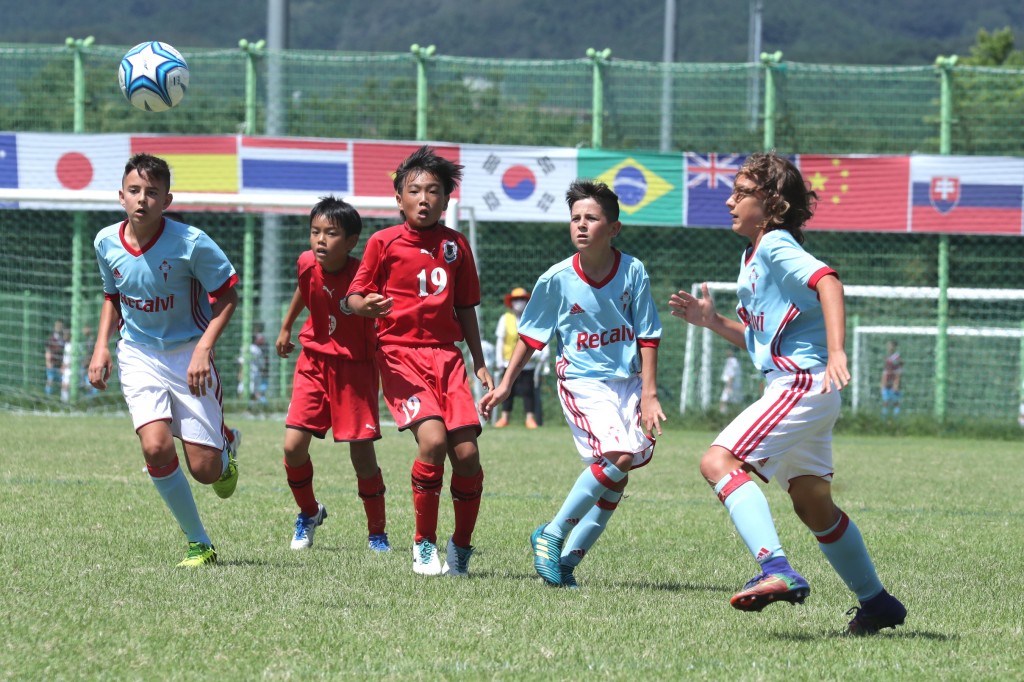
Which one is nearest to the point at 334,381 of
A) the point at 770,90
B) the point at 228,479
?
the point at 228,479

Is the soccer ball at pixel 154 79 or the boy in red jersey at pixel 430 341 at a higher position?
the soccer ball at pixel 154 79

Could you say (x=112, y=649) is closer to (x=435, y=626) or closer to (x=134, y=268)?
(x=435, y=626)

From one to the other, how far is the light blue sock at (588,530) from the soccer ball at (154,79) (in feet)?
14.3

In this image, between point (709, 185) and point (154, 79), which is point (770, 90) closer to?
point (709, 185)

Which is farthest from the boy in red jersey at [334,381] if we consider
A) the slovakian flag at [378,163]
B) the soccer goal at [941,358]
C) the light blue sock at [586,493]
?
the soccer goal at [941,358]

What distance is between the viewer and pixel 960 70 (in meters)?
18.3

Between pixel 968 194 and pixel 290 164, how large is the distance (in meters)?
8.98

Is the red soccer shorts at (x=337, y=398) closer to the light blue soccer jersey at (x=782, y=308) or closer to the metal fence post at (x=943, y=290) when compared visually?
the light blue soccer jersey at (x=782, y=308)

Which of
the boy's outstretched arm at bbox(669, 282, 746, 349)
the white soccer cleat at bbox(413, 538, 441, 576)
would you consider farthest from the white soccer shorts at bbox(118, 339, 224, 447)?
the boy's outstretched arm at bbox(669, 282, 746, 349)

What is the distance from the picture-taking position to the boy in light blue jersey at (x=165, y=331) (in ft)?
20.3

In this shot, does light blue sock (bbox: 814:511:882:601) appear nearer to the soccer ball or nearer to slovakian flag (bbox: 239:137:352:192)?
the soccer ball

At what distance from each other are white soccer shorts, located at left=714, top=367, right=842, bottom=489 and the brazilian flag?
1338 cm

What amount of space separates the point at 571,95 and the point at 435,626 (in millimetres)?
14720

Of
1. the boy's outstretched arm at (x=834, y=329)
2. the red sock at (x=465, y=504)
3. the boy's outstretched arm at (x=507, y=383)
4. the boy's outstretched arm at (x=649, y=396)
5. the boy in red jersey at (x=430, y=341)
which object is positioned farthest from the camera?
the red sock at (x=465, y=504)
